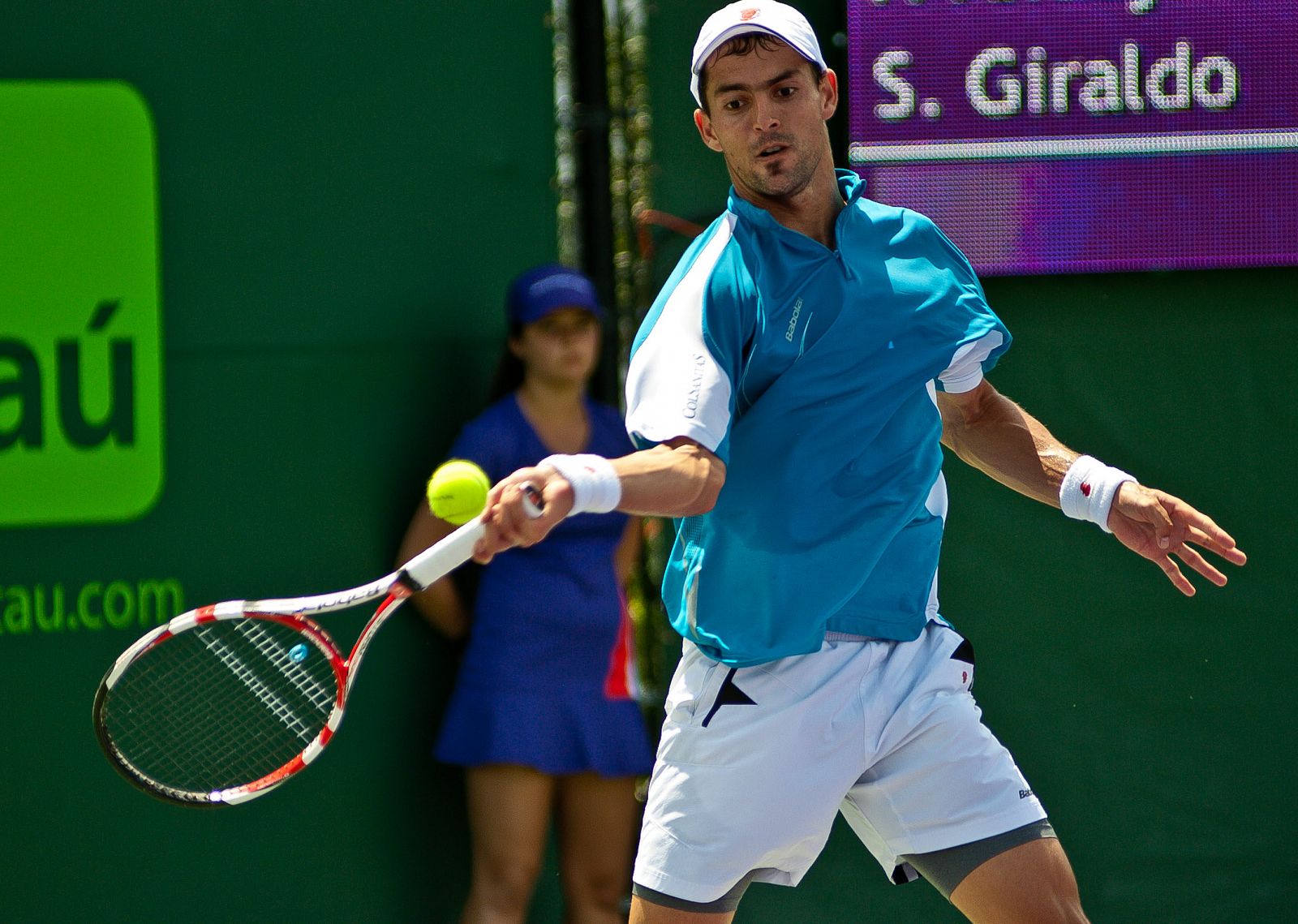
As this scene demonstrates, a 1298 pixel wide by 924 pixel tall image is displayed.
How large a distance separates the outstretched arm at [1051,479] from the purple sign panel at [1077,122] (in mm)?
1112

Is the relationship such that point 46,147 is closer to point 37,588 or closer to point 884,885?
point 37,588

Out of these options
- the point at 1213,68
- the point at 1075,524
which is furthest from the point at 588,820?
the point at 1213,68

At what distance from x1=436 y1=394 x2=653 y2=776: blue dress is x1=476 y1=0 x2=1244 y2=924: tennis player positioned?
1.04 m

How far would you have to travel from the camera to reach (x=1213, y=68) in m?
4.30

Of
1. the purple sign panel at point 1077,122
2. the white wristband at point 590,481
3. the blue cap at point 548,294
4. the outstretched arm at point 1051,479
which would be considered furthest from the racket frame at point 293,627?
the purple sign panel at point 1077,122

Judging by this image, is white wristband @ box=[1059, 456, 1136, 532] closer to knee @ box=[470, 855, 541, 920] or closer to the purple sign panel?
the purple sign panel

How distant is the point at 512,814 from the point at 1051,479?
60.3 inches

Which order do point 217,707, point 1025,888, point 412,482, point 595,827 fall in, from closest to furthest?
1. point 1025,888
2. point 217,707
3. point 595,827
4. point 412,482

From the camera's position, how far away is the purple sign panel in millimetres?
4230

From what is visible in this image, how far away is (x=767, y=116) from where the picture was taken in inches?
114

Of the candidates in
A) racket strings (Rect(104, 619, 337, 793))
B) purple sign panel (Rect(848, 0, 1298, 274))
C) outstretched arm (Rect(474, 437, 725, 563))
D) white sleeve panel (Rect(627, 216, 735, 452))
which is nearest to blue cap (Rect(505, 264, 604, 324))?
purple sign panel (Rect(848, 0, 1298, 274))

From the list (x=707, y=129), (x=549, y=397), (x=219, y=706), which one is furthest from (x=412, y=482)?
(x=707, y=129)

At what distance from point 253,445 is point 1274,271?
2.52 metres

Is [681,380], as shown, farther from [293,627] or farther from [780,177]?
[293,627]
